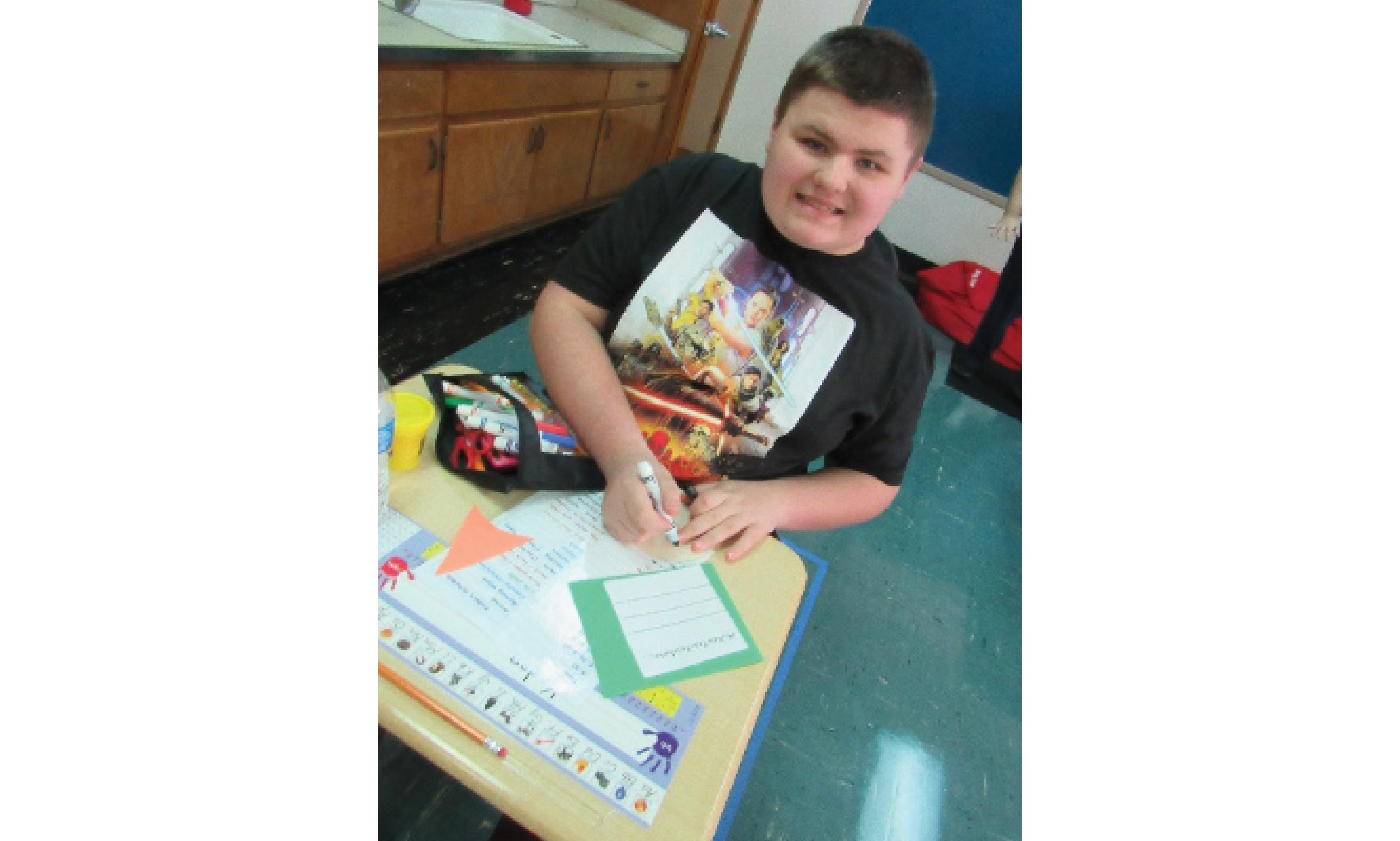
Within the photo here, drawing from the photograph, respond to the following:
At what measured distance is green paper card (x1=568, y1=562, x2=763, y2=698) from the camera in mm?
596

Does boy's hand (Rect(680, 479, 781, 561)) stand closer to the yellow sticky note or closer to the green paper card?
the green paper card

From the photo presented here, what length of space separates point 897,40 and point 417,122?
186 cm

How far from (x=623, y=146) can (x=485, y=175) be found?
1249mm

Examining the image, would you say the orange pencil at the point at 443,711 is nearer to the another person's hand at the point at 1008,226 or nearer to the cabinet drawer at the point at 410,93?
the cabinet drawer at the point at 410,93

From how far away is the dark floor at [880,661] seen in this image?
54.8 inches

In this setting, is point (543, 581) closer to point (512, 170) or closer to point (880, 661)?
point (880, 661)

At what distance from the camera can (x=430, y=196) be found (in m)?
2.45

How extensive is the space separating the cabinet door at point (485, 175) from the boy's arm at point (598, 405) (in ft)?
5.77

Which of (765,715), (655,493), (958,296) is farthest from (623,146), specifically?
(765,715)

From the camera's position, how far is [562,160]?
3205mm

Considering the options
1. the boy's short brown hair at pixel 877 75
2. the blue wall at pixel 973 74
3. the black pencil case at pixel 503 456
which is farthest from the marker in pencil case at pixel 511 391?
the blue wall at pixel 973 74

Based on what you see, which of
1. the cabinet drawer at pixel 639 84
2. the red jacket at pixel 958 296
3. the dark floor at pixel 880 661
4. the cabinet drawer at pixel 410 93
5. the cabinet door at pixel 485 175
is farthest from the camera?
the red jacket at pixel 958 296
